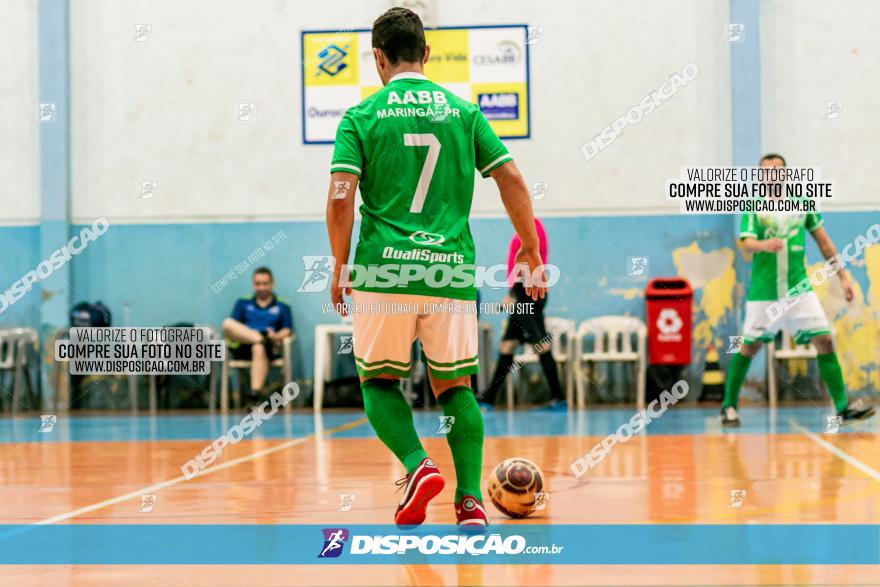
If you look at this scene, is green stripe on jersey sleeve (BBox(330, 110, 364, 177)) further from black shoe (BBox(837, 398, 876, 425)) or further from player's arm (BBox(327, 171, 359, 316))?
black shoe (BBox(837, 398, 876, 425))

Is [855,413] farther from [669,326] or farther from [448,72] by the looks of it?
[448,72]

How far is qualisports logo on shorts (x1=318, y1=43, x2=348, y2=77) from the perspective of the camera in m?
13.7

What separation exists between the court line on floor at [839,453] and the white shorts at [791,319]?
0.81 m

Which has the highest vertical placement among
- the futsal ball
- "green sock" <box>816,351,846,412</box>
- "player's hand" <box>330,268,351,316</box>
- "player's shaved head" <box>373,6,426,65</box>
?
"player's shaved head" <box>373,6,426,65</box>

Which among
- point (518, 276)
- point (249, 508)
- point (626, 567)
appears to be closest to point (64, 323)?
point (518, 276)

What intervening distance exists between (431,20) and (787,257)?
6264mm

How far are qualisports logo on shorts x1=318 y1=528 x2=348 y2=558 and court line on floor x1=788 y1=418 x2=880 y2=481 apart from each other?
3222 millimetres

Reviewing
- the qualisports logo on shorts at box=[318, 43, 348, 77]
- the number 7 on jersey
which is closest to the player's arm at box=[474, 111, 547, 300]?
the number 7 on jersey

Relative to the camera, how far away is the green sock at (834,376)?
9195 mm

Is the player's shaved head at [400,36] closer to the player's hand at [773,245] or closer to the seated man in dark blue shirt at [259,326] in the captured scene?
the player's hand at [773,245]

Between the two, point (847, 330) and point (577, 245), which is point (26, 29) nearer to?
point (577, 245)

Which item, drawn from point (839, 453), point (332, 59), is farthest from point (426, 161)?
point (332, 59)

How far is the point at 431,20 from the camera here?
1365 cm

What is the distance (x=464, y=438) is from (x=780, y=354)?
9.25 m
